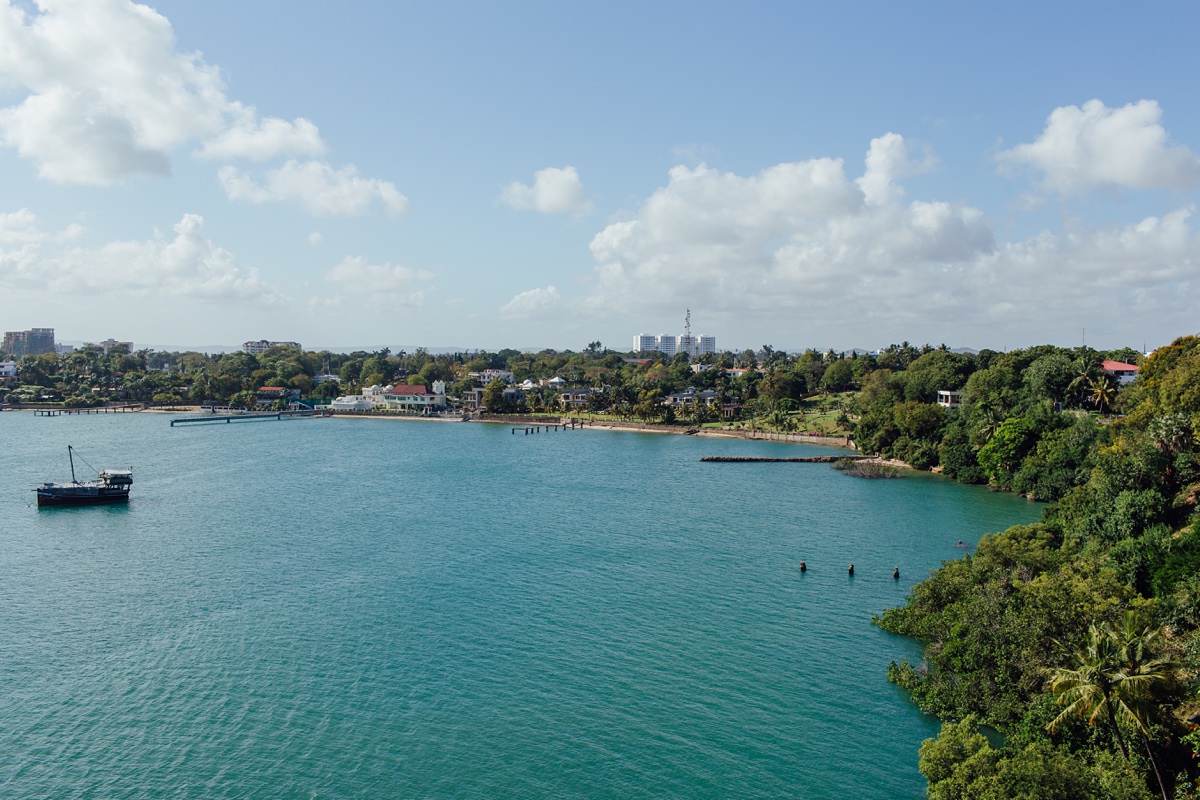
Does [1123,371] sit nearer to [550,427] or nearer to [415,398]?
[550,427]

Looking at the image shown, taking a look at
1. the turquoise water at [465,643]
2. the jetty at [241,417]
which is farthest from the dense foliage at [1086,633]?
the jetty at [241,417]

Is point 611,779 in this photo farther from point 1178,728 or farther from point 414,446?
point 414,446

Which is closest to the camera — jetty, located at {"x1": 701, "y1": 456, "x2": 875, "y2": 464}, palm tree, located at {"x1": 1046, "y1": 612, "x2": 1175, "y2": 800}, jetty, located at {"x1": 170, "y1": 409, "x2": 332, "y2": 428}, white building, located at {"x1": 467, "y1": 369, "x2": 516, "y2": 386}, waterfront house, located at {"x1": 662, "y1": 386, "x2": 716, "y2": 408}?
palm tree, located at {"x1": 1046, "y1": 612, "x2": 1175, "y2": 800}

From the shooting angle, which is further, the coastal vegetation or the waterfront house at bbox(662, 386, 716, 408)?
the waterfront house at bbox(662, 386, 716, 408)

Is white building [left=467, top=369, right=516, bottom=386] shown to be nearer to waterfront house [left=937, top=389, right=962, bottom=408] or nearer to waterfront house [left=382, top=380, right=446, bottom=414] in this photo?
waterfront house [left=382, top=380, right=446, bottom=414]

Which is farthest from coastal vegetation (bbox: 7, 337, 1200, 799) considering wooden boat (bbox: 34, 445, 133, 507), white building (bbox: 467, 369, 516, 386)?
white building (bbox: 467, 369, 516, 386)

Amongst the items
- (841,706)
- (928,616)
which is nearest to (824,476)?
(928,616)
